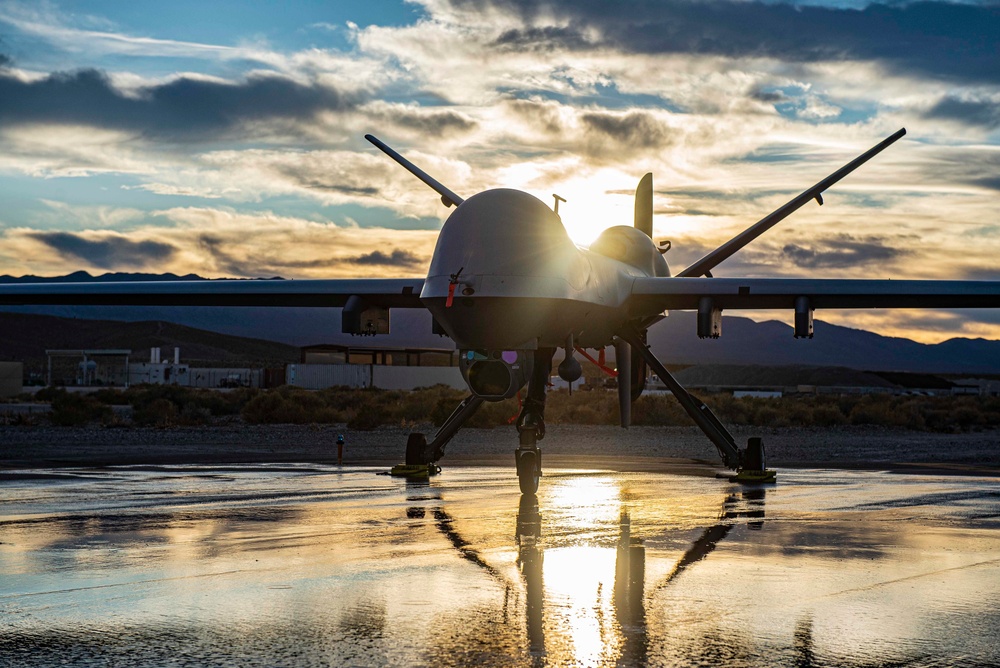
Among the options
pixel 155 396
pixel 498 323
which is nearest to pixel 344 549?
pixel 498 323

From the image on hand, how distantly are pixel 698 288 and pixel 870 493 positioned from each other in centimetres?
429

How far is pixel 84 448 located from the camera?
29.2m

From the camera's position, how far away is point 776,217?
2055cm

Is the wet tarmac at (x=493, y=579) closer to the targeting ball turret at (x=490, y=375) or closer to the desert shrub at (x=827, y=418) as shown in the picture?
the targeting ball turret at (x=490, y=375)

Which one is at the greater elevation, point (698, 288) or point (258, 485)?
point (698, 288)

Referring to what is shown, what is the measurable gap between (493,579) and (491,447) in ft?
74.5

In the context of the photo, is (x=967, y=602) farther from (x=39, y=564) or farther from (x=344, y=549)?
(x=39, y=564)

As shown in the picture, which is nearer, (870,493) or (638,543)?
(638,543)

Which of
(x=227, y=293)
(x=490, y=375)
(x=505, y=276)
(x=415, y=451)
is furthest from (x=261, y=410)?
(x=505, y=276)

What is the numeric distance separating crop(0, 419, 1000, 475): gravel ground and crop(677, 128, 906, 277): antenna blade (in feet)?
14.8

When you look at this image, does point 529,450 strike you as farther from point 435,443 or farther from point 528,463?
point 435,443

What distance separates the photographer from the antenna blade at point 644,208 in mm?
23141

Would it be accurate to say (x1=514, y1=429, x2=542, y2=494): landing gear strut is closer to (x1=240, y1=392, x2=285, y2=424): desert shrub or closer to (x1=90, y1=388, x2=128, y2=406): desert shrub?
(x1=240, y1=392, x2=285, y2=424): desert shrub

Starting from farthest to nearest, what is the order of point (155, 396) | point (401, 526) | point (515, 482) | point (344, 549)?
1. point (155, 396)
2. point (515, 482)
3. point (401, 526)
4. point (344, 549)
